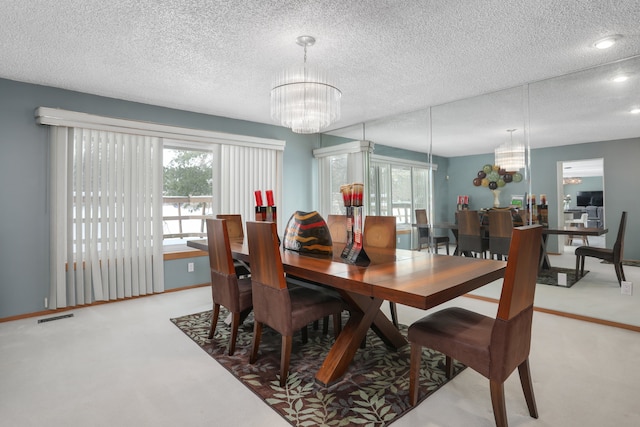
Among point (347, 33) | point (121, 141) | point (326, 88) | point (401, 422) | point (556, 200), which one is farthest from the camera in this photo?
point (121, 141)

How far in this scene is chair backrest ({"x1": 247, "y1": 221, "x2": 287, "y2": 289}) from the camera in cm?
197

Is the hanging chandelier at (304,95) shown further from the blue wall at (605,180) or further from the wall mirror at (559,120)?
the blue wall at (605,180)

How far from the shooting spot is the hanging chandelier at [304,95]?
2.50 m

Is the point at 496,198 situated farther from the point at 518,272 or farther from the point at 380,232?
the point at 518,272

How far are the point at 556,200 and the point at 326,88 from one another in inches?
102

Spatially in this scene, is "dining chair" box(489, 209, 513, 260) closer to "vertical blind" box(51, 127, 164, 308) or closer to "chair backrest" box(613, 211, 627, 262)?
"chair backrest" box(613, 211, 627, 262)

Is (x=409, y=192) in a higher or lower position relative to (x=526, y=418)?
higher

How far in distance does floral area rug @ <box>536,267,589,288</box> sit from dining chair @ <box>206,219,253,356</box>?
2967mm

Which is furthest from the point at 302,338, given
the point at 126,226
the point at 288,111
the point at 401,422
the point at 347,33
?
the point at 126,226

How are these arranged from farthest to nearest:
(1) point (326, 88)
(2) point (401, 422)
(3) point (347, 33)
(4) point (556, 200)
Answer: (4) point (556, 200) < (1) point (326, 88) < (3) point (347, 33) < (2) point (401, 422)

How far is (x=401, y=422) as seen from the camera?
5.46 ft

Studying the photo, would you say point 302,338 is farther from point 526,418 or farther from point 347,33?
point 347,33

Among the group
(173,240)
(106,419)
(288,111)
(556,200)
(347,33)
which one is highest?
(347,33)

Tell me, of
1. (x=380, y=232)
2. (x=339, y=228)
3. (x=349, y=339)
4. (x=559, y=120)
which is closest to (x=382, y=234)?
(x=380, y=232)
